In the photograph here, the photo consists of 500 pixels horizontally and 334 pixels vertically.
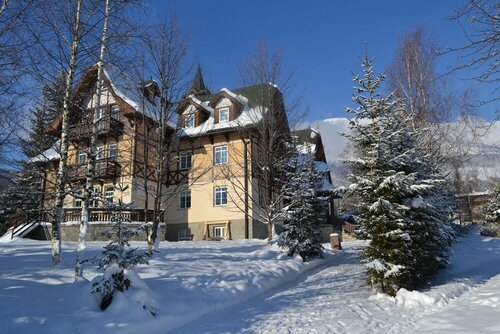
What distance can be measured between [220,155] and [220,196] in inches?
111

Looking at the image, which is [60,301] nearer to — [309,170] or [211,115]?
[309,170]

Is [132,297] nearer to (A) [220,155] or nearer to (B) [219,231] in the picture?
(B) [219,231]

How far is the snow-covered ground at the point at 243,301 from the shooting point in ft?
22.7

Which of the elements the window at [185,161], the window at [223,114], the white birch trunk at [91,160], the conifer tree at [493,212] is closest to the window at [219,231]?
the window at [185,161]

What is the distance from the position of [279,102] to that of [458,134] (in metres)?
10.8

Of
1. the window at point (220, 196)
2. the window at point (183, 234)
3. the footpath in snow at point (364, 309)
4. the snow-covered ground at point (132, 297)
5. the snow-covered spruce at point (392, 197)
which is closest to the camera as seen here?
the snow-covered ground at point (132, 297)

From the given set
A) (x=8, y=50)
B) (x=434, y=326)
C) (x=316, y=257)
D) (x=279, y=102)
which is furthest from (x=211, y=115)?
(x=434, y=326)

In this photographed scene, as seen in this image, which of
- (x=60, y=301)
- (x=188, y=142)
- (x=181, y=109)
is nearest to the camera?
(x=60, y=301)

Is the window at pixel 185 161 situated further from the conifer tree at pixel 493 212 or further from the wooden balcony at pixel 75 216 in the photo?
the conifer tree at pixel 493 212

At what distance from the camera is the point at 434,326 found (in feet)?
23.0

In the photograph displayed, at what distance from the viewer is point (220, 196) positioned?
2638cm

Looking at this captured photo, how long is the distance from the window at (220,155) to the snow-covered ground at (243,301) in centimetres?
1311

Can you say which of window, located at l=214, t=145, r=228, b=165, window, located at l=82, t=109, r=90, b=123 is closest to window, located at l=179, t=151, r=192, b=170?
window, located at l=214, t=145, r=228, b=165

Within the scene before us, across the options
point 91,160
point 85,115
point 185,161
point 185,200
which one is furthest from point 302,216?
point 185,161
